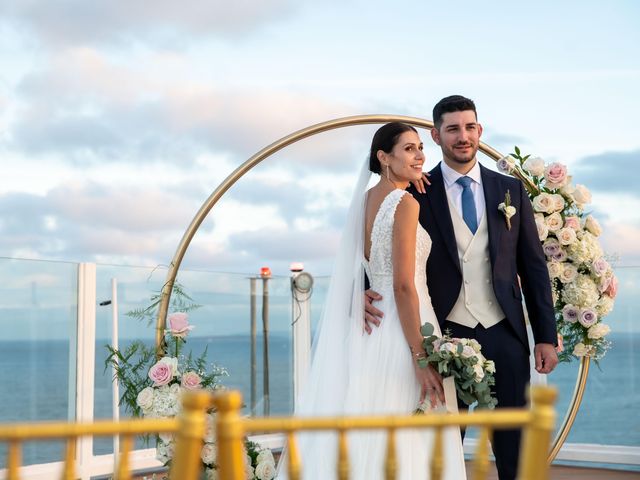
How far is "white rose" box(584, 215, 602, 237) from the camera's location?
15.5ft

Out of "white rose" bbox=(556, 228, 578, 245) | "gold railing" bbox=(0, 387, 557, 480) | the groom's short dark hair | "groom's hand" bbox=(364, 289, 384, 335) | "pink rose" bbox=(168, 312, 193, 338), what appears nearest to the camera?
"gold railing" bbox=(0, 387, 557, 480)

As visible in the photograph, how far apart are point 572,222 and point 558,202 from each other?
0.40 ft

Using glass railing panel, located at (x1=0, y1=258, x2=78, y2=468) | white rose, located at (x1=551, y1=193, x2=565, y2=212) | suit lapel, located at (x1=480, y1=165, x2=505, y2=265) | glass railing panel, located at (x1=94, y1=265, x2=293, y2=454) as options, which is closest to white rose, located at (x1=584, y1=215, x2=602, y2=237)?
white rose, located at (x1=551, y1=193, x2=565, y2=212)

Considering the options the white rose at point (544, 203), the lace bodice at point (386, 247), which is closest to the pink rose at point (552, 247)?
the white rose at point (544, 203)

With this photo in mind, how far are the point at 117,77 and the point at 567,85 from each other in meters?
7.82

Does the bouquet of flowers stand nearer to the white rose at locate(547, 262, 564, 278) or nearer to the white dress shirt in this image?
the white dress shirt

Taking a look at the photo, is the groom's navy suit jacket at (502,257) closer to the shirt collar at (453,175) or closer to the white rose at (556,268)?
the shirt collar at (453,175)

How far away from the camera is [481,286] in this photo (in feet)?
11.9

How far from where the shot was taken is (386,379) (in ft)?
11.6

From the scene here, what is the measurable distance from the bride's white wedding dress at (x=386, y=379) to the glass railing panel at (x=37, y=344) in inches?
101

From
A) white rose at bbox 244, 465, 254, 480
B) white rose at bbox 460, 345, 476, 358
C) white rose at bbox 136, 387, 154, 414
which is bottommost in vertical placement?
white rose at bbox 244, 465, 254, 480

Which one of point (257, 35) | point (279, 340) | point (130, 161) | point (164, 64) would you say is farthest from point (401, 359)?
point (164, 64)

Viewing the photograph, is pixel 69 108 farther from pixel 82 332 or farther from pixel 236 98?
pixel 82 332

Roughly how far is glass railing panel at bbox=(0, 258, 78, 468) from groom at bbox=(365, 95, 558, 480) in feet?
8.94
